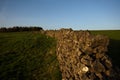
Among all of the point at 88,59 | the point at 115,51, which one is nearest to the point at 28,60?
the point at 88,59

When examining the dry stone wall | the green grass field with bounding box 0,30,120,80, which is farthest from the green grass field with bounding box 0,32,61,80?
the dry stone wall

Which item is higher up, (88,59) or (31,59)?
(88,59)

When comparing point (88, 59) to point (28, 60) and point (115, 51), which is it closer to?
point (115, 51)

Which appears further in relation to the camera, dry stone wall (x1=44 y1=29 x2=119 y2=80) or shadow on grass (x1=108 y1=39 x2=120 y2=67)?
shadow on grass (x1=108 y1=39 x2=120 y2=67)

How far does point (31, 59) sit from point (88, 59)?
9.05 metres

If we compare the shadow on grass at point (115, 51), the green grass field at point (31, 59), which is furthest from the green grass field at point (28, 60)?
the shadow on grass at point (115, 51)

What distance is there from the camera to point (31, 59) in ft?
78.2

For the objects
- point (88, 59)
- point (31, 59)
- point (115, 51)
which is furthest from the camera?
point (31, 59)

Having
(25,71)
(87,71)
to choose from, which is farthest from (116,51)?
(25,71)

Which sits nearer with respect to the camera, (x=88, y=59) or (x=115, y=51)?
(x=88, y=59)

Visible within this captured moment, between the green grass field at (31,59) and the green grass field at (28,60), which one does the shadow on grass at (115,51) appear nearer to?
the green grass field at (31,59)

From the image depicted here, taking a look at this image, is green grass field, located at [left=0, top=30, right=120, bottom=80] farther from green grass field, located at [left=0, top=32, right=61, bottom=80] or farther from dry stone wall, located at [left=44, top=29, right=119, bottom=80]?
dry stone wall, located at [left=44, top=29, right=119, bottom=80]

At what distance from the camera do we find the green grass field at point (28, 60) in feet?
65.9

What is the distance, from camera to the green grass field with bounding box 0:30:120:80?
20109 mm
